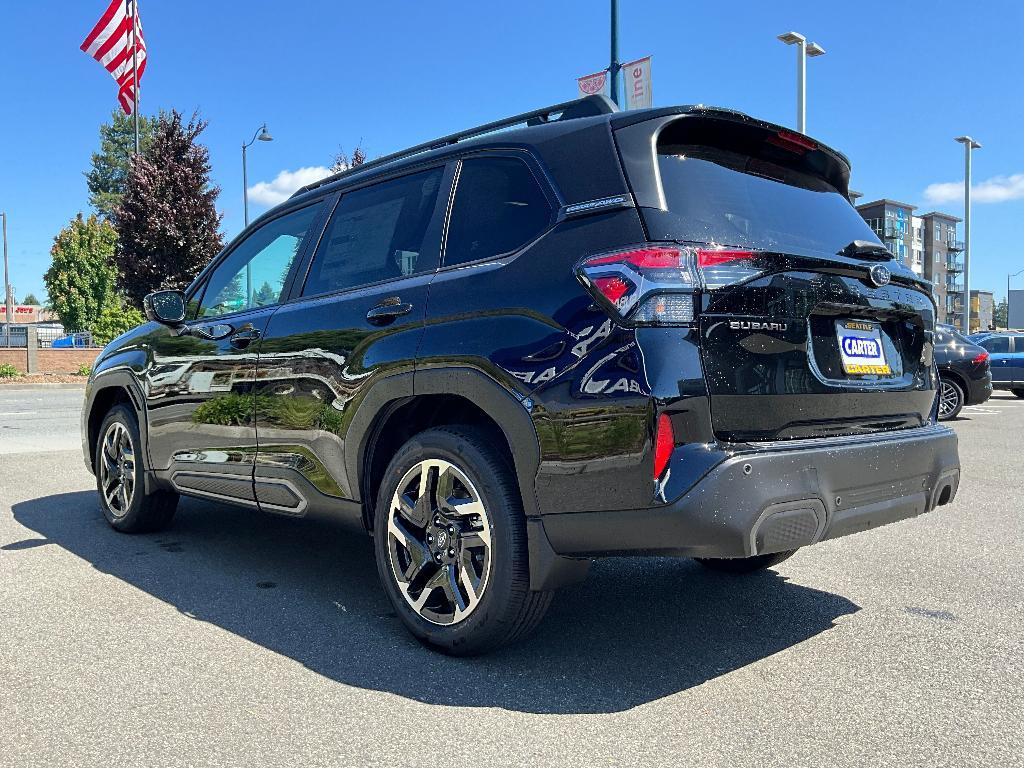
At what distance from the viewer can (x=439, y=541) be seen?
125 inches

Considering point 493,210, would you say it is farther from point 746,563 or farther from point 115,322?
point 115,322

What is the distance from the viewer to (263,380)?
13.3 feet

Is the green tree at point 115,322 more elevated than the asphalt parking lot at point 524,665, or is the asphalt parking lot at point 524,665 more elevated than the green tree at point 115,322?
the green tree at point 115,322

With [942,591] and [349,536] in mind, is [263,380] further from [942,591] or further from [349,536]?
[942,591]

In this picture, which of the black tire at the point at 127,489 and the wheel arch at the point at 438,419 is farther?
the black tire at the point at 127,489

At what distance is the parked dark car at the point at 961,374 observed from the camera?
1449cm

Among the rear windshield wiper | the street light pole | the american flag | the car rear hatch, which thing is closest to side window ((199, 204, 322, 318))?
the car rear hatch

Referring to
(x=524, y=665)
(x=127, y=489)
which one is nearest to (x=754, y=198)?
(x=524, y=665)

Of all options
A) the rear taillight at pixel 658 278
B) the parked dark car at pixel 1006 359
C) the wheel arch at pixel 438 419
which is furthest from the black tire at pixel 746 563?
the parked dark car at pixel 1006 359

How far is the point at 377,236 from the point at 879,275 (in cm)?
204

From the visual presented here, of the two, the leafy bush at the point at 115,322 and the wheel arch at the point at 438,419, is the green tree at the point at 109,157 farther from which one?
the wheel arch at the point at 438,419

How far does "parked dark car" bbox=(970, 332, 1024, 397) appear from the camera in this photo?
21.8 m

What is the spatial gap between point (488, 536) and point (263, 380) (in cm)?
159

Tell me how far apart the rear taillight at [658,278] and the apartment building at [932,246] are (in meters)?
81.1
